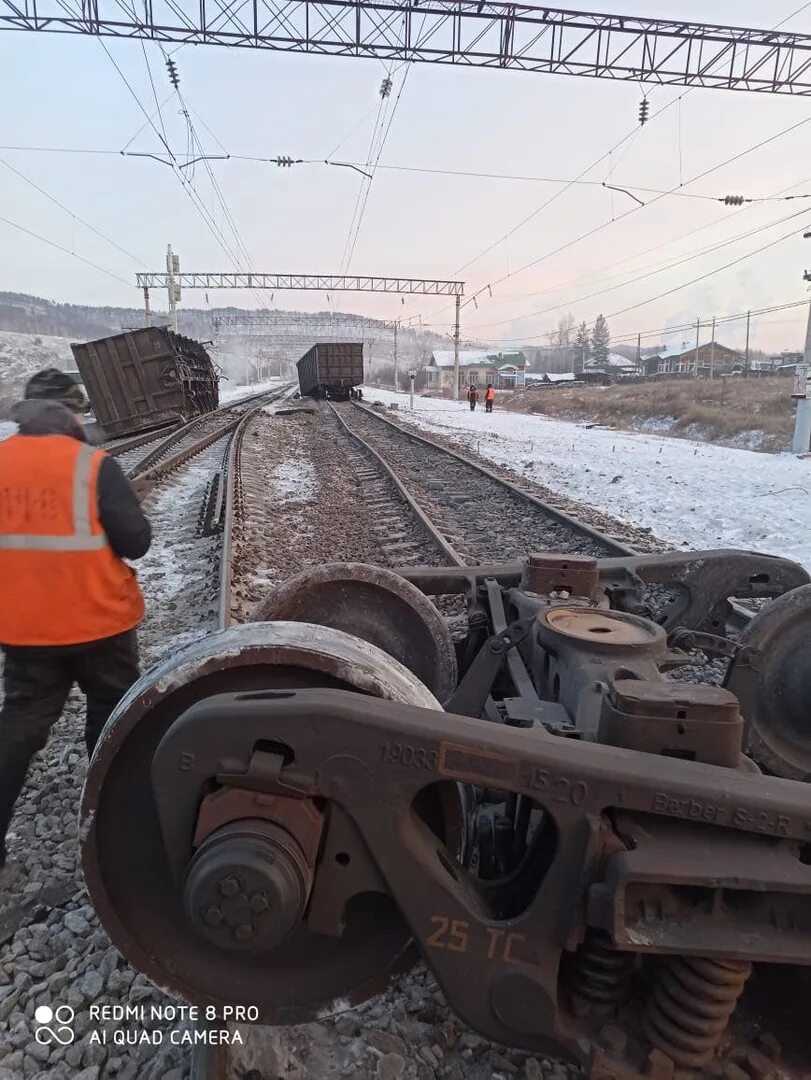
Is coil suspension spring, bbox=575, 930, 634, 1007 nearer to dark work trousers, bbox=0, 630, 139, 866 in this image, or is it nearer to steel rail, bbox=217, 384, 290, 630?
dark work trousers, bbox=0, 630, 139, 866

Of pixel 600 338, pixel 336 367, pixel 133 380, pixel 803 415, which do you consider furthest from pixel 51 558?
pixel 600 338

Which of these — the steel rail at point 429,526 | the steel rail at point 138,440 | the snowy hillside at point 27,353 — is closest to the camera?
the steel rail at point 429,526

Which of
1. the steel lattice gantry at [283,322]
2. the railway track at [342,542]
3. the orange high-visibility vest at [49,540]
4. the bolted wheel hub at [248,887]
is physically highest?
the steel lattice gantry at [283,322]

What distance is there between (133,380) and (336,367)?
2269 cm

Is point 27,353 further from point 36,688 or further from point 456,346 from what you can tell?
point 36,688

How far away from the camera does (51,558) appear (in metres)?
2.75

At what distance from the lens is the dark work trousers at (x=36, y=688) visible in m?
2.82

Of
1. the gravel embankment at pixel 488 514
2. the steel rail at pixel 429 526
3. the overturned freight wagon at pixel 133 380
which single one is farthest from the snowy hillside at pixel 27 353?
the steel rail at pixel 429 526

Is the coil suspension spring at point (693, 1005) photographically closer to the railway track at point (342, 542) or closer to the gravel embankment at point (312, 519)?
the railway track at point (342, 542)

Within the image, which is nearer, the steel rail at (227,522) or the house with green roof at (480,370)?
the steel rail at (227,522)

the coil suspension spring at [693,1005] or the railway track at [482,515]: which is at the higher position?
the coil suspension spring at [693,1005]

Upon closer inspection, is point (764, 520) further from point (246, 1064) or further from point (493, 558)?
point (246, 1064)

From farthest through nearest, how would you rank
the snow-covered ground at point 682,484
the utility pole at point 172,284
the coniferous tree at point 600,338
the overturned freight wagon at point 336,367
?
the coniferous tree at point 600,338 → the overturned freight wagon at point 336,367 → the utility pole at point 172,284 → the snow-covered ground at point 682,484

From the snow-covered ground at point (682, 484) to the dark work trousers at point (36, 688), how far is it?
22.9ft
